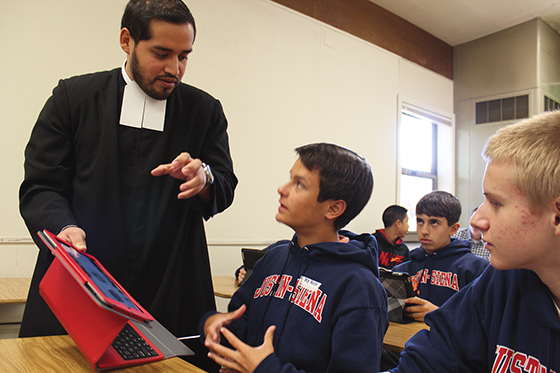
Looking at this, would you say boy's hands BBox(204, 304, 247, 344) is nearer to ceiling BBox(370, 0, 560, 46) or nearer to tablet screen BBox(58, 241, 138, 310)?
tablet screen BBox(58, 241, 138, 310)

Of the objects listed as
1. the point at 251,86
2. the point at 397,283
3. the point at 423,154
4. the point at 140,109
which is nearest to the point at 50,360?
the point at 140,109

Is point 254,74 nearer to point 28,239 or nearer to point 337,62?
point 337,62

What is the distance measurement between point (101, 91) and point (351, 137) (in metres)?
3.56

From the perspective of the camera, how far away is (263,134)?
144 inches

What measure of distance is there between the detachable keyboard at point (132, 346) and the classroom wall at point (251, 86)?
2.09 metres

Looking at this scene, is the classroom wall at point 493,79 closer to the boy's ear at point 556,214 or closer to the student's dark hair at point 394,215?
the student's dark hair at point 394,215

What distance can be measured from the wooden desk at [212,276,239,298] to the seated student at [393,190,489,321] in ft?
3.58

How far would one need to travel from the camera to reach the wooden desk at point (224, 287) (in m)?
2.31

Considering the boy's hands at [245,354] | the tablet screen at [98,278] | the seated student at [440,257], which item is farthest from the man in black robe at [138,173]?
the seated student at [440,257]

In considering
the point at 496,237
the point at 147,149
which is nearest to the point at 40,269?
the point at 147,149

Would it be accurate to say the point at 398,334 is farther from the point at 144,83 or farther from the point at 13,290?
the point at 13,290

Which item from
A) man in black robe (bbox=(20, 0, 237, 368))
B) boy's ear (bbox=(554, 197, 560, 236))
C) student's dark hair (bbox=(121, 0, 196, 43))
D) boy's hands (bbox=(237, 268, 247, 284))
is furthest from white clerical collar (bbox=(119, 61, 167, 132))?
boy's hands (bbox=(237, 268, 247, 284))

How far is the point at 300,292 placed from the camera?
1.07m

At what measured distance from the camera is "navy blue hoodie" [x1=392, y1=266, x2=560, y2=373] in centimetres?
71
